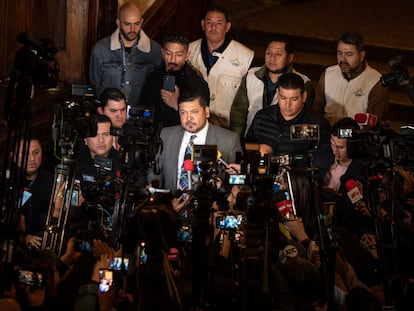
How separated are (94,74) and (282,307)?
3.86 meters

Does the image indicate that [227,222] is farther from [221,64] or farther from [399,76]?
[221,64]

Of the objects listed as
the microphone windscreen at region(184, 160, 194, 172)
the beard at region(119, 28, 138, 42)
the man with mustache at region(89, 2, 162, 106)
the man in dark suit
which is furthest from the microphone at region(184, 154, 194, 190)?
the beard at region(119, 28, 138, 42)

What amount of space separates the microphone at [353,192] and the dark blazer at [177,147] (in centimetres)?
89

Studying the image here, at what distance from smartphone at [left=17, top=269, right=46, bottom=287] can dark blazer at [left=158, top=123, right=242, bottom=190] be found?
7.74 ft

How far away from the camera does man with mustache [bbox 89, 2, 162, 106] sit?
30.9 feet

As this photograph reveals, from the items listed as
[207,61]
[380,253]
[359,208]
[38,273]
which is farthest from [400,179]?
[38,273]

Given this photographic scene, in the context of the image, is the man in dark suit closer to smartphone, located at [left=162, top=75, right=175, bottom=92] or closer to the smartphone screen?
smartphone, located at [left=162, top=75, right=175, bottom=92]

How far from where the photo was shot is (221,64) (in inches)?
379

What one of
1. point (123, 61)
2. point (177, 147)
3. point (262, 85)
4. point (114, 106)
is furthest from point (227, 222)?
point (123, 61)

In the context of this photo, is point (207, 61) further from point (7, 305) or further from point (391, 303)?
point (7, 305)

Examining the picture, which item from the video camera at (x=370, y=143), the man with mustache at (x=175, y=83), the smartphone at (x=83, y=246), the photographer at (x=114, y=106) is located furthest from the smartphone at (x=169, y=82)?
the smartphone at (x=83, y=246)

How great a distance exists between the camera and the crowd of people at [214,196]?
636cm

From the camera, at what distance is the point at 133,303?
239 inches

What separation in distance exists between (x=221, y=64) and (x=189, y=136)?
1272 millimetres
